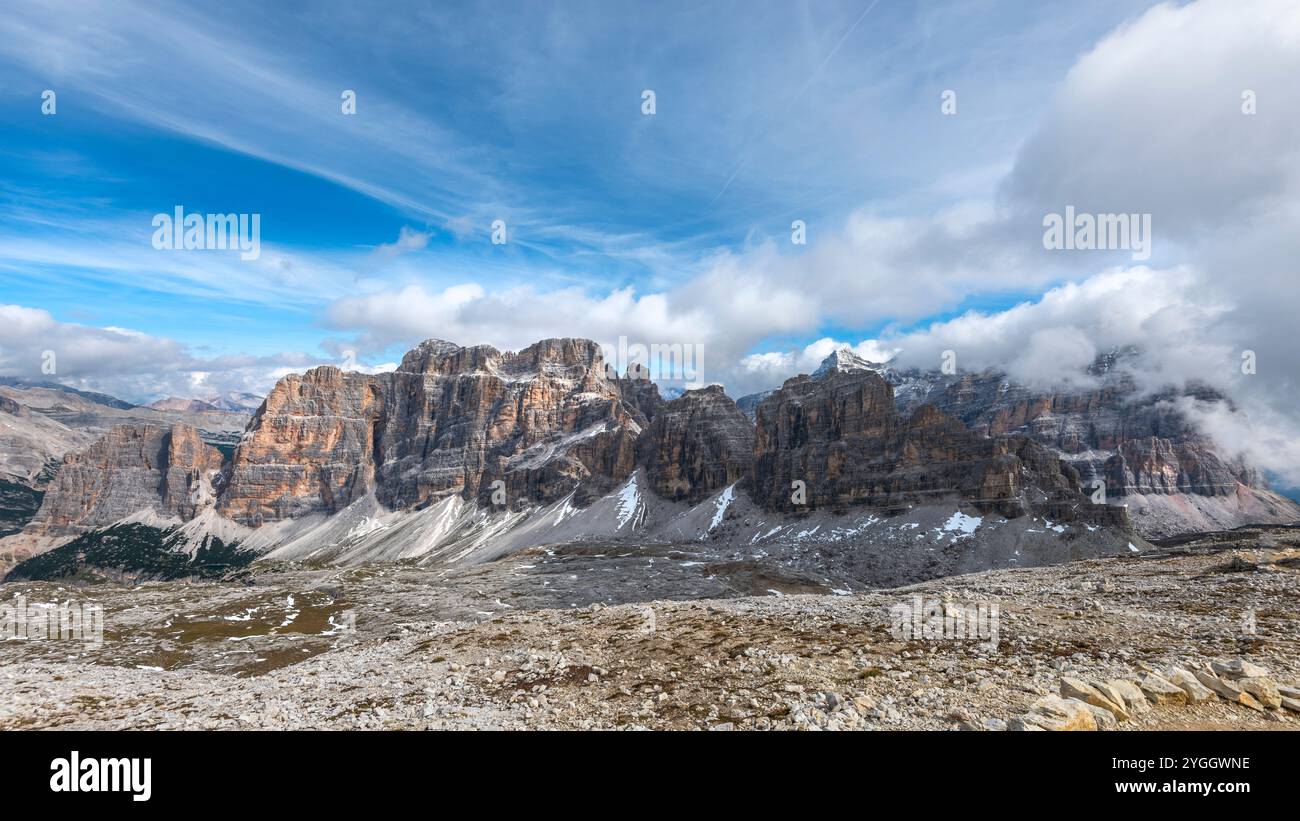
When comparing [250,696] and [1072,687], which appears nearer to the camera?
[1072,687]

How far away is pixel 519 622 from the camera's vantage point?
45156mm
